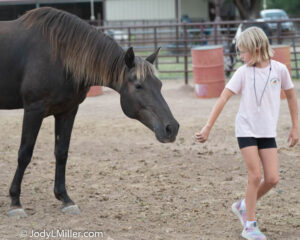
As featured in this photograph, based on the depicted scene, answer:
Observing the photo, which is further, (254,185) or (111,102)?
(111,102)

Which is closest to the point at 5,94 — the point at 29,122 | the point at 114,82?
the point at 29,122

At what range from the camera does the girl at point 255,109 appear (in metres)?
3.56

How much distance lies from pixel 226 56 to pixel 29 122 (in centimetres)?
1045

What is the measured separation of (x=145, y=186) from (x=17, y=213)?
4.50 ft

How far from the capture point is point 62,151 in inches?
181

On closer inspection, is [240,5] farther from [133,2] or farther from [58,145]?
[58,145]

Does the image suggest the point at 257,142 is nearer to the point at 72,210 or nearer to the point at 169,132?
the point at 169,132

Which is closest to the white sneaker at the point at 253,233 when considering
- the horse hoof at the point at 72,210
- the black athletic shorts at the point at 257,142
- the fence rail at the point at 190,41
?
the black athletic shorts at the point at 257,142

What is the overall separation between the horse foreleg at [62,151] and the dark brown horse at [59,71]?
0.07 meters

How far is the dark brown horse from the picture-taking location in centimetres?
405

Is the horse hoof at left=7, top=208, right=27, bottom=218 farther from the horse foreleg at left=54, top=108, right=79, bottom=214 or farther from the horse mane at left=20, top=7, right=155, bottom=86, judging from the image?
the horse mane at left=20, top=7, right=155, bottom=86

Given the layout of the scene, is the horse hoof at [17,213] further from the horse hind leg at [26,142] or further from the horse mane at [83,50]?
the horse mane at [83,50]

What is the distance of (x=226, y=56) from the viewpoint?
46.1 ft

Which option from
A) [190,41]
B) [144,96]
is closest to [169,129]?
[144,96]
